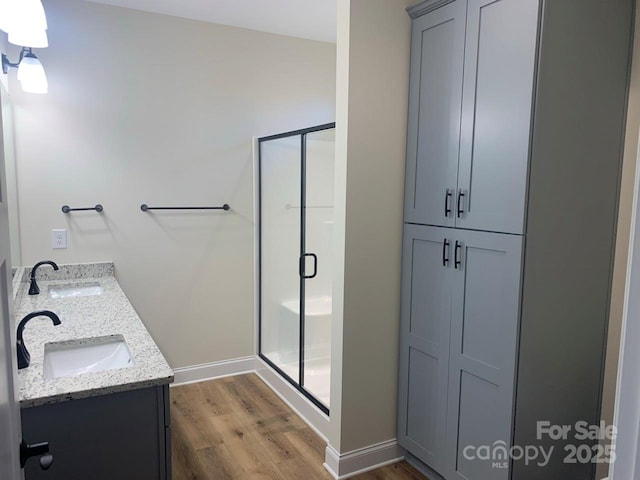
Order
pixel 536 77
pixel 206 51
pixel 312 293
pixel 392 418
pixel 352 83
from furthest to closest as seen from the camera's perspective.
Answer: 1. pixel 206 51
2. pixel 312 293
3. pixel 392 418
4. pixel 352 83
5. pixel 536 77

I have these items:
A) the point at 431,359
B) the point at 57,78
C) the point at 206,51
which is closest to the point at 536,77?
the point at 431,359

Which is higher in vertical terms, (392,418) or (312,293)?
(312,293)

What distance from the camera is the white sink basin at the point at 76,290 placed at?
275cm

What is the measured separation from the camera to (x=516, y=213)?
5.89ft

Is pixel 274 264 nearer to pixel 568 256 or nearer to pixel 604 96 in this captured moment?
pixel 568 256

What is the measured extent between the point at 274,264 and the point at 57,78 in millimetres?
1856

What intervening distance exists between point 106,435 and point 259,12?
2.71 meters

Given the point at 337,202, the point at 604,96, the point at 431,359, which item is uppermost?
the point at 604,96

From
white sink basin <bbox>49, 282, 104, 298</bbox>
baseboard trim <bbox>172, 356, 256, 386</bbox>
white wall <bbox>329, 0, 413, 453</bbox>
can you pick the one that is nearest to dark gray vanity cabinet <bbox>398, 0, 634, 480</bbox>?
white wall <bbox>329, 0, 413, 453</bbox>

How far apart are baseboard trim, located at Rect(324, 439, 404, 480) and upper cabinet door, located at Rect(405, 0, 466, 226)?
1.23 m

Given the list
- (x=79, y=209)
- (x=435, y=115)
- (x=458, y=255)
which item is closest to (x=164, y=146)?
(x=79, y=209)

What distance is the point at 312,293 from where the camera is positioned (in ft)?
10.3

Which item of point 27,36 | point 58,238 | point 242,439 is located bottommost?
point 242,439

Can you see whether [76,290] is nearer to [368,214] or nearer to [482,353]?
[368,214]
